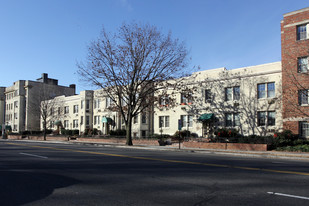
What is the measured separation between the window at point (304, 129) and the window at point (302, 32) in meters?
8.08

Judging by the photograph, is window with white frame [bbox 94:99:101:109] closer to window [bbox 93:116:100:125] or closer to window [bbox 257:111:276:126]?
window [bbox 93:116:100:125]

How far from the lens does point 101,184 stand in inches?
305

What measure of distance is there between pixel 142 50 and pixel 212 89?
10265mm

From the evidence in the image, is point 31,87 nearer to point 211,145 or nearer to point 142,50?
point 142,50

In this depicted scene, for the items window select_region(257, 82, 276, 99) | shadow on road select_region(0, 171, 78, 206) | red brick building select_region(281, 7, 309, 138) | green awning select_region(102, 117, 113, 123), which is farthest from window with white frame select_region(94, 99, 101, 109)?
shadow on road select_region(0, 171, 78, 206)

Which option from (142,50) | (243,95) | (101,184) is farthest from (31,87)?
→ (101,184)

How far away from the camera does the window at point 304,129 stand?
26.2 metres

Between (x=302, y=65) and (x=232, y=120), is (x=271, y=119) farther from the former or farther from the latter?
(x=302, y=65)

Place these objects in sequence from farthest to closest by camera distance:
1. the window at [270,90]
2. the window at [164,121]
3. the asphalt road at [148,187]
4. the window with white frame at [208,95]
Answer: the window at [164,121], the window with white frame at [208,95], the window at [270,90], the asphalt road at [148,187]

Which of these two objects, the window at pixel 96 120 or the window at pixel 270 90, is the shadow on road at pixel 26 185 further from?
the window at pixel 96 120

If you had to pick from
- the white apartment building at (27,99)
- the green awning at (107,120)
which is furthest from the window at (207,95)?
the white apartment building at (27,99)

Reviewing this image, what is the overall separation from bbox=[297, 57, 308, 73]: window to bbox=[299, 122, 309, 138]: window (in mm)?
4912

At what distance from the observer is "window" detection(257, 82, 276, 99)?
29.0 meters

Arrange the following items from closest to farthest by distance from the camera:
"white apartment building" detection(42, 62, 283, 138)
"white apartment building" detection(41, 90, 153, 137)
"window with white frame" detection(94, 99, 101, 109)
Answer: "white apartment building" detection(42, 62, 283, 138), "white apartment building" detection(41, 90, 153, 137), "window with white frame" detection(94, 99, 101, 109)
